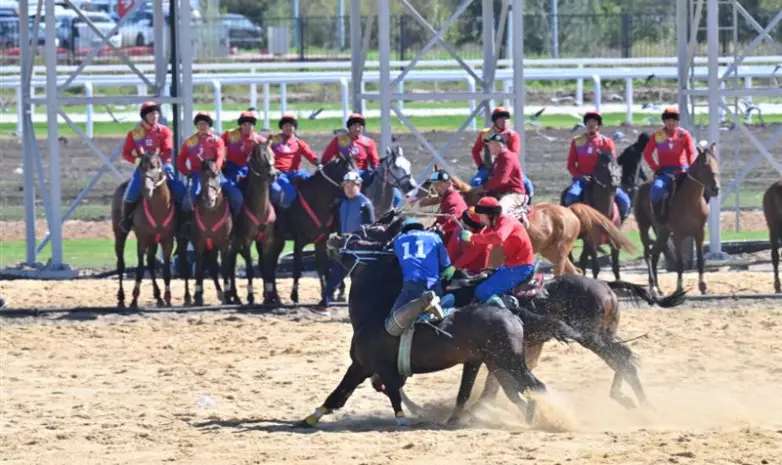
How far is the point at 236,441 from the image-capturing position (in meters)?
12.0

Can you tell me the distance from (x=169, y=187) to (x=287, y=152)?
5.17 feet

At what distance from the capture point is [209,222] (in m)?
19.6

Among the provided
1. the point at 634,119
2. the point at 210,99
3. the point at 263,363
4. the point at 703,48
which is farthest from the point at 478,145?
the point at 703,48

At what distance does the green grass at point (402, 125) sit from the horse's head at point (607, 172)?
13.5 metres

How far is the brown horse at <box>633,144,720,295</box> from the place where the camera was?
20.5 meters

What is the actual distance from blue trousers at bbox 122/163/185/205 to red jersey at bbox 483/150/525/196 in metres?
3.98

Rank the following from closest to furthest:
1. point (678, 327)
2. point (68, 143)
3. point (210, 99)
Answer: point (678, 327) → point (68, 143) → point (210, 99)

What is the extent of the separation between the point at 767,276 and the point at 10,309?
9.57 meters

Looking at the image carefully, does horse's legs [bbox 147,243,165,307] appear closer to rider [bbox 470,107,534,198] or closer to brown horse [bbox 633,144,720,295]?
rider [bbox 470,107,534,198]

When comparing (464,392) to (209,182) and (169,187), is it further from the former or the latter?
(169,187)

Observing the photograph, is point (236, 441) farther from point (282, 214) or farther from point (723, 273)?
point (723, 273)

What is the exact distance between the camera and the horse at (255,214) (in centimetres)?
1941

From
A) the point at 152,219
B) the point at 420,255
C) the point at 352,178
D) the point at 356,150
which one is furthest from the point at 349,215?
the point at 420,255

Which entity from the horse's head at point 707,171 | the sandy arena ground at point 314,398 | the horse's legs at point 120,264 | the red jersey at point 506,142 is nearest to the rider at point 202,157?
the horse's legs at point 120,264
